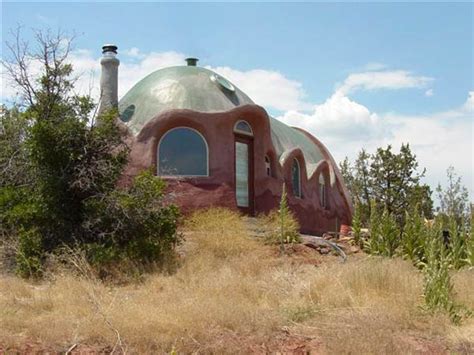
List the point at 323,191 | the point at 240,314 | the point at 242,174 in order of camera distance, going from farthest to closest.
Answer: the point at 323,191, the point at 242,174, the point at 240,314

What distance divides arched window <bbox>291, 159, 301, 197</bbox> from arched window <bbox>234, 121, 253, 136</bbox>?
3611 mm

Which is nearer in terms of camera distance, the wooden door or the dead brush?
the dead brush

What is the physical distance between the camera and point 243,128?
69.2 ft

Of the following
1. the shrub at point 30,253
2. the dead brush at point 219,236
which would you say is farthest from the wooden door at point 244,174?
the shrub at point 30,253

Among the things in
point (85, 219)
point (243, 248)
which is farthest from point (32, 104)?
point (243, 248)

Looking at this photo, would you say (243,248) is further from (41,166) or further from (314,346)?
(314,346)

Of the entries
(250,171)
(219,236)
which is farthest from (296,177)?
(219,236)

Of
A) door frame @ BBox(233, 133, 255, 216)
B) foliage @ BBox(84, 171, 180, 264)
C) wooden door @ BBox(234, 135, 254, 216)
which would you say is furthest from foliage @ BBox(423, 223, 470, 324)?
door frame @ BBox(233, 133, 255, 216)

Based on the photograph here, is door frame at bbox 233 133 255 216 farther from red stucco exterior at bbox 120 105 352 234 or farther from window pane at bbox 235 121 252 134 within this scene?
window pane at bbox 235 121 252 134

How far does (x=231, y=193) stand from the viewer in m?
19.7

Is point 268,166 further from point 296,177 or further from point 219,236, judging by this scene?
point 219,236

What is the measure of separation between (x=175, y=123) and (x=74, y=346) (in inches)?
518

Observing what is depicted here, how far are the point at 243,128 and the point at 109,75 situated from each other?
490 centimetres

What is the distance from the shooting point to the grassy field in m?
7.42
